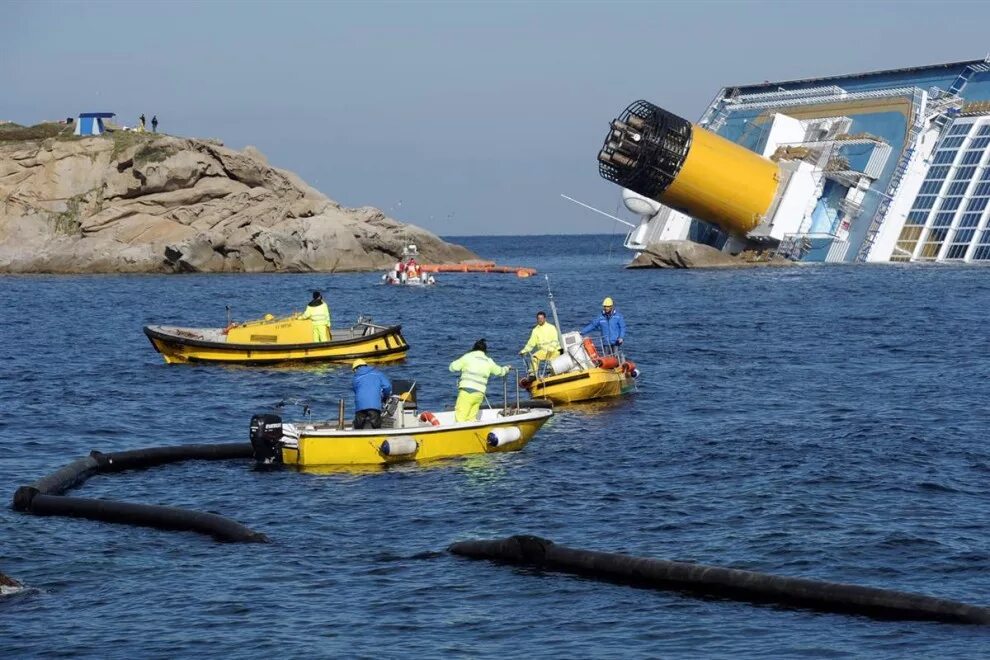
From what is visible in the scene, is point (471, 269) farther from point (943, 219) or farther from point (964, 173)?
point (964, 173)

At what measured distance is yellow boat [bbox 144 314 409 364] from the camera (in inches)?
1618

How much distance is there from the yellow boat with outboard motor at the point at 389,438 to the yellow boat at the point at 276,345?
14.4 m

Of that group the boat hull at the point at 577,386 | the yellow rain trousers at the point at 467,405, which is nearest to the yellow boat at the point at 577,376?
the boat hull at the point at 577,386

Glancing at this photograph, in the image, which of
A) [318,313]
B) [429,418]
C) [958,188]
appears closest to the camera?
[429,418]

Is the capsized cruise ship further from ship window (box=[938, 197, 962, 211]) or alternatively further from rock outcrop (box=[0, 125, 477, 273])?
rock outcrop (box=[0, 125, 477, 273])

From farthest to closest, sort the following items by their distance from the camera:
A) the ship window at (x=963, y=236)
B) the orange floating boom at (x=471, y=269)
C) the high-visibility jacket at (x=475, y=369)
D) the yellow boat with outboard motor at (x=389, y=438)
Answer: the orange floating boom at (x=471, y=269)
the ship window at (x=963, y=236)
the high-visibility jacket at (x=475, y=369)
the yellow boat with outboard motor at (x=389, y=438)

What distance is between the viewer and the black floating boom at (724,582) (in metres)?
16.8

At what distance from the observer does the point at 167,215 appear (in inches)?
3819

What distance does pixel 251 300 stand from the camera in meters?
69.4

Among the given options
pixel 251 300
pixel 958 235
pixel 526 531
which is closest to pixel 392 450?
pixel 526 531

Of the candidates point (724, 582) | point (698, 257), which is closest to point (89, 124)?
point (698, 257)

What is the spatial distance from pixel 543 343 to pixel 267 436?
9630mm

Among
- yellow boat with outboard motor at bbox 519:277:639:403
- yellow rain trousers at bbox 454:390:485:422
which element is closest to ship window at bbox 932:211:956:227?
yellow boat with outboard motor at bbox 519:277:639:403

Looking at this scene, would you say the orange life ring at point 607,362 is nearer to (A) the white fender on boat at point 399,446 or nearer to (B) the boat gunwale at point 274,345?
(B) the boat gunwale at point 274,345
